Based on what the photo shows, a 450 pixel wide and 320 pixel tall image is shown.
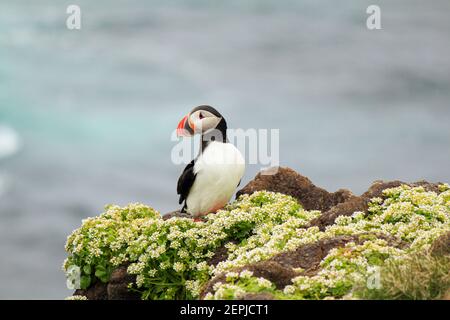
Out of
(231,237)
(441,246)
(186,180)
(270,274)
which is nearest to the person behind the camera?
(270,274)

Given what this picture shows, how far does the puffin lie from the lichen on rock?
34cm

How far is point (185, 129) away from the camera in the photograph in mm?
12758

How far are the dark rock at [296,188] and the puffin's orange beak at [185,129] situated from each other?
1890 mm

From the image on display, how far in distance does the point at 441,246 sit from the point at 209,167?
16.5 ft

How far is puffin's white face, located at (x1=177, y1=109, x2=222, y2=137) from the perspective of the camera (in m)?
12.6

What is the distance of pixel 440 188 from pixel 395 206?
238cm

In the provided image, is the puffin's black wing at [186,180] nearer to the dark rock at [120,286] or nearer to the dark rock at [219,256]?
the dark rock at [219,256]

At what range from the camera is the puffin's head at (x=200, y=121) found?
41.5 feet

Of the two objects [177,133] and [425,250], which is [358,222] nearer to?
[425,250]

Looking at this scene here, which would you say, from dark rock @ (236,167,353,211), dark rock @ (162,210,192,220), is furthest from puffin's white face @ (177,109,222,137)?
dark rock @ (236,167,353,211)

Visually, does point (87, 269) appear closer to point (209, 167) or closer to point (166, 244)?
point (166, 244)

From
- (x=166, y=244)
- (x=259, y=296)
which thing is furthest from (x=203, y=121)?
(x=259, y=296)

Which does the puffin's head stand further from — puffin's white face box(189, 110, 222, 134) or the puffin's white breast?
the puffin's white breast

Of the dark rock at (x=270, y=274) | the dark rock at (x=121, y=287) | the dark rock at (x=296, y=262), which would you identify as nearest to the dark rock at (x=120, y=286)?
the dark rock at (x=121, y=287)
